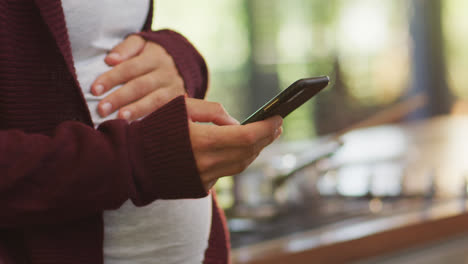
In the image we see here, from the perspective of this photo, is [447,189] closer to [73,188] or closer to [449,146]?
[449,146]

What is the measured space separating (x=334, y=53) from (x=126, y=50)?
13.8ft

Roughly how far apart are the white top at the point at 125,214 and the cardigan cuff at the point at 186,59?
0.05 m

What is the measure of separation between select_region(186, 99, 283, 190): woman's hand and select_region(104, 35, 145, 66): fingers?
0.46 ft

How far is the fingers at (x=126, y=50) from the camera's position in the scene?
2.02ft

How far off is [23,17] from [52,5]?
0.10 ft

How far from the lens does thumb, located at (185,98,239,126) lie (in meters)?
0.51

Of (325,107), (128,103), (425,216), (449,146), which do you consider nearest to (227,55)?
(325,107)

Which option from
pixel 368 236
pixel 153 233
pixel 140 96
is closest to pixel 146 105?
pixel 140 96

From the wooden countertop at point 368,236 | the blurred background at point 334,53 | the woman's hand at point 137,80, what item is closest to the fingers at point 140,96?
the woman's hand at point 137,80

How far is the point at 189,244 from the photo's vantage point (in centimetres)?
61

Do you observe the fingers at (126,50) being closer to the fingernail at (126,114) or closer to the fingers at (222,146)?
the fingernail at (126,114)

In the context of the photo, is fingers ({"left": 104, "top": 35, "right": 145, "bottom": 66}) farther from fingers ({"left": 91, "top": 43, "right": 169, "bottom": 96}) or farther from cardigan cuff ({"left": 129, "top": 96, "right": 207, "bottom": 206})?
cardigan cuff ({"left": 129, "top": 96, "right": 207, "bottom": 206})

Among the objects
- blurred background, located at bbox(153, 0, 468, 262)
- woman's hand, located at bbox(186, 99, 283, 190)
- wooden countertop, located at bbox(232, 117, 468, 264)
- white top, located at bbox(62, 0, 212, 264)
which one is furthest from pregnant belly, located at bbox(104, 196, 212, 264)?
blurred background, located at bbox(153, 0, 468, 262)

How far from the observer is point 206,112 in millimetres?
518
